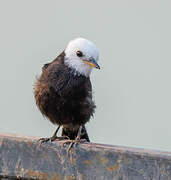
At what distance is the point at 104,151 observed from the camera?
3.06m

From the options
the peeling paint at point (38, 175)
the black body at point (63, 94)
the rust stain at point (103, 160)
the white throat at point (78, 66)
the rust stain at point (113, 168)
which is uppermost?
the white throat at point (78, 66)

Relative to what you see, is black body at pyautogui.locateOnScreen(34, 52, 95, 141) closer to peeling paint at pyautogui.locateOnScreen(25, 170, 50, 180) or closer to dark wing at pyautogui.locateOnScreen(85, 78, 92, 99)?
dark wing at pyautogui.locateOnScreen(85, 78, 92, 99)

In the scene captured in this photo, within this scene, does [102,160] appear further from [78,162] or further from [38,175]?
[38,175]

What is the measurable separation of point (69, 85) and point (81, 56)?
32 cm

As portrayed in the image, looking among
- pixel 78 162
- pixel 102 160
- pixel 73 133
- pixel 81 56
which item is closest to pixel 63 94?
pixel 81 56

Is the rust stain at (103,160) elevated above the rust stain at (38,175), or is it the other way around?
the rust stain at (103,160)

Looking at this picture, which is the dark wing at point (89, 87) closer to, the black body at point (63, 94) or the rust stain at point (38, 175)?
the black body at point (63, 94)

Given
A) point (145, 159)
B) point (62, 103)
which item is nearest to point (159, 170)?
point (145, 159)

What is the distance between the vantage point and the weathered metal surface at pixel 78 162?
2.94 meters

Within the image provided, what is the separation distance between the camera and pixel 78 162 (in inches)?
124

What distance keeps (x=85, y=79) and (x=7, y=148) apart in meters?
1.56

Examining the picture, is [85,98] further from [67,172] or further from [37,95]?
[67,172]

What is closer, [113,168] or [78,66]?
[113,168]

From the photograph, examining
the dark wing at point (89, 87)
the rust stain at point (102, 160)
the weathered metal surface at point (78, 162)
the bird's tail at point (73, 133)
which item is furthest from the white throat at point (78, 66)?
the rust stain at point (102, 160)
